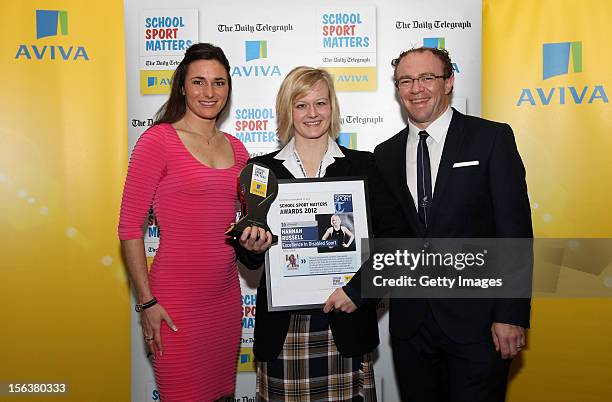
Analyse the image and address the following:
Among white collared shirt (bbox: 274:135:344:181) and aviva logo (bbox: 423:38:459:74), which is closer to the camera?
white collared shirt (bbox: 274:135:344:181)

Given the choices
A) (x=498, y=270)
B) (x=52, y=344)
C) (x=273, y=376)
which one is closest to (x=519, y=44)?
(x=498, y=270)

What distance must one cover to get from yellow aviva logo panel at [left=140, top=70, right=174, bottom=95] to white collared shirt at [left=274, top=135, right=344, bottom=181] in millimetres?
1615

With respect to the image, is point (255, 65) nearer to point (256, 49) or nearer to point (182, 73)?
point (256, 49)

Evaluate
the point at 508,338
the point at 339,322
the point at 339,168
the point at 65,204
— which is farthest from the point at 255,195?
the point at 65,204

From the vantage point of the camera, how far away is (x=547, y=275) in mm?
3404

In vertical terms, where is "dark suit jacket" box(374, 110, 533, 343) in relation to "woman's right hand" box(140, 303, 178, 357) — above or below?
above

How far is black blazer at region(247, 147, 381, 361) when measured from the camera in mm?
2037

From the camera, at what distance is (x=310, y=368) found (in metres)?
2.04

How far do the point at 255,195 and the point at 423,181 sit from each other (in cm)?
72

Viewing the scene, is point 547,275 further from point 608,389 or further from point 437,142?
point 437,142

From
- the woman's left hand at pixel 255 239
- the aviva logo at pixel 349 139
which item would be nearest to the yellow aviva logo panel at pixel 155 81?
the aviva logo at pixel 349 139

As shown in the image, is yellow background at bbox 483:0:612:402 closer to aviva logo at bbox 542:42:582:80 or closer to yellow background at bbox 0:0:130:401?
aviva logo at bbox 542:42:582:80

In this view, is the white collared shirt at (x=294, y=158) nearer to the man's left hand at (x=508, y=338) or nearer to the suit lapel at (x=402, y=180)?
the suit lapel at (x=402, y=180)

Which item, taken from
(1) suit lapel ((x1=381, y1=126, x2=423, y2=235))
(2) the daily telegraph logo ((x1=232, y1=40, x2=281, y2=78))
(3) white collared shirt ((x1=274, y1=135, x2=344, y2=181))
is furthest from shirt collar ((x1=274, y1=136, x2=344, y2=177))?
(2) the daily telegraph logo ((x1=232, y1=40, x2=281, y2=78))
